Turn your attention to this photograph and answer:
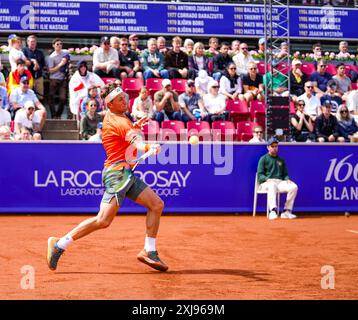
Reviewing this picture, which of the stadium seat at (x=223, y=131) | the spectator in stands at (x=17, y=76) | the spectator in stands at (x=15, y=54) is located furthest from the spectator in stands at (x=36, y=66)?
the stadium seat at (x=223, y=131)

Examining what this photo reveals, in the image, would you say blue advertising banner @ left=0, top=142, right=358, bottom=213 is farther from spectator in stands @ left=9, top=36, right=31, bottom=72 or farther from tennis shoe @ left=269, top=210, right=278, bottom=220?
spectator in stands @ left=9, top=36, right=31, bottom=72

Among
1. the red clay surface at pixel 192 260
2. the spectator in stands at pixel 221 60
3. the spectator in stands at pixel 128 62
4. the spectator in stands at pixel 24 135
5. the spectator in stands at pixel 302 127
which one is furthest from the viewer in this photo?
the spectator in stands at pixel 221 60

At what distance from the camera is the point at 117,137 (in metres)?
8.08

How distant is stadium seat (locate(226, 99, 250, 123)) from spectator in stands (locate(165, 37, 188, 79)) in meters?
1.57

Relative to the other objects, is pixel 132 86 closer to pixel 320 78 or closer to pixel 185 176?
pixel 185 176

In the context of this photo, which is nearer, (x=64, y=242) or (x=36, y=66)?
(x=64, y=242)

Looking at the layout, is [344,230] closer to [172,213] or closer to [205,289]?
[172,213]

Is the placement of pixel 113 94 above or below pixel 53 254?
above

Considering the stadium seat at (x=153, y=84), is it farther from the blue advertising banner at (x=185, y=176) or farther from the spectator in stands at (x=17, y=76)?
the blue advertising banner at (x=185, y=176)

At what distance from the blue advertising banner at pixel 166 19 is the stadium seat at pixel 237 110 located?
4241 mm

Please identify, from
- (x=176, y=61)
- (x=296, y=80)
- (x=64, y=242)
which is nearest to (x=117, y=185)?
(x=64, y=242)

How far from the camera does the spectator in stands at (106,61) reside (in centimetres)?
1838

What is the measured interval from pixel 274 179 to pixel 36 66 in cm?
712

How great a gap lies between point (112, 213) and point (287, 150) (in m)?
8.23
